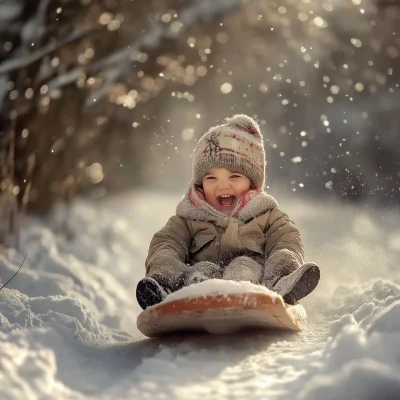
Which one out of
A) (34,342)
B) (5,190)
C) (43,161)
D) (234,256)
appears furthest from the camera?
(43,161)

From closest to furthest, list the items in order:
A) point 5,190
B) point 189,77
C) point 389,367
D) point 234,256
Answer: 1. point 389,367
2. point 234,256
3. point 5,190
4. point 189,77

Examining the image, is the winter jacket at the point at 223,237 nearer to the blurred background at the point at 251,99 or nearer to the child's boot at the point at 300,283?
the child's boot at the point at 300,283

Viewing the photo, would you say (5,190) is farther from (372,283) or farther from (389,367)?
(389,367)

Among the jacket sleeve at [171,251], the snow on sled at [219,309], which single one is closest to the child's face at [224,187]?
the jacket sleeve at [171,251]

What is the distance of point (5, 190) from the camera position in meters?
3.46

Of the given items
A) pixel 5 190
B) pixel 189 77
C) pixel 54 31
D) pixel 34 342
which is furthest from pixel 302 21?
pixel 34 342

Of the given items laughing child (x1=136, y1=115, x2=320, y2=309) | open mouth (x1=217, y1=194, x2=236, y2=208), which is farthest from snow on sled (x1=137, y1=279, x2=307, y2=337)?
open mouth (x1=217, y1=194, x2=236, y2=208)

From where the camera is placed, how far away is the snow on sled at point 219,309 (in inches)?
82.4

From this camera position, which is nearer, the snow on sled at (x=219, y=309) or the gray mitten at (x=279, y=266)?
the snow on sled at (x=219, y=309)

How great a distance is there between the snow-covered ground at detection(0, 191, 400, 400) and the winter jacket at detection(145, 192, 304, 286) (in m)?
0.40

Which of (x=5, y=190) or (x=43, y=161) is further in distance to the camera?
(x=43, y=161)

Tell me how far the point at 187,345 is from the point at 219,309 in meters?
0.21

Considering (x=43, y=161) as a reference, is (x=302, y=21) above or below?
above

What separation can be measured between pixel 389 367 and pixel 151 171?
4.46 metres
